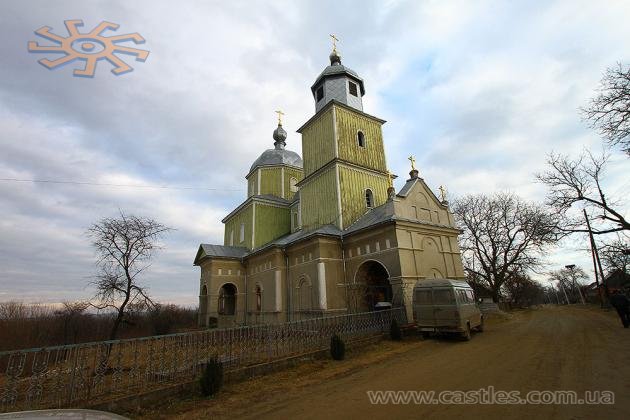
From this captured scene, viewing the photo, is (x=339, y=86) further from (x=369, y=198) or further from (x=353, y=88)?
(x=369, y=198)

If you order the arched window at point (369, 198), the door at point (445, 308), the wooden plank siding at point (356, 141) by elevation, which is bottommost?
the door at point (445, 308)

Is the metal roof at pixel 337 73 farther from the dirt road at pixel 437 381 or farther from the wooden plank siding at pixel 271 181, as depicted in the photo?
the dirt road at pixel 437 381

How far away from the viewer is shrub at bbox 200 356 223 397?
7117 mm

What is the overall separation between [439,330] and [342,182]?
11150 mm

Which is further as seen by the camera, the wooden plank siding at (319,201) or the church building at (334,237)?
the wooden plank siding at (319,201)

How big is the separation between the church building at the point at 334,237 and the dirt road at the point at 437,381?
579 centimetres

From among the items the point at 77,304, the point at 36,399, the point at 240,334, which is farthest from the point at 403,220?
the point at 77,304

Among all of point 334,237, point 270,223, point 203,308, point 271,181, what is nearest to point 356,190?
point 334,237

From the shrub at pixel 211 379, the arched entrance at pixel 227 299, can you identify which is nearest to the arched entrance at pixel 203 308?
the arched entrance at pixel 227 299

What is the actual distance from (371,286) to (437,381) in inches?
398

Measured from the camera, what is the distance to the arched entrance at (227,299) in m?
28.1

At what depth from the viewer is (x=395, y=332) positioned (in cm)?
1309

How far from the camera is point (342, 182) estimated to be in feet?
68.1

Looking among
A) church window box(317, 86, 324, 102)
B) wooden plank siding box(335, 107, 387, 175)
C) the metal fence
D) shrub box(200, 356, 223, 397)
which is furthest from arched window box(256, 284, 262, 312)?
shrub box(200, 356, 223, 397)
